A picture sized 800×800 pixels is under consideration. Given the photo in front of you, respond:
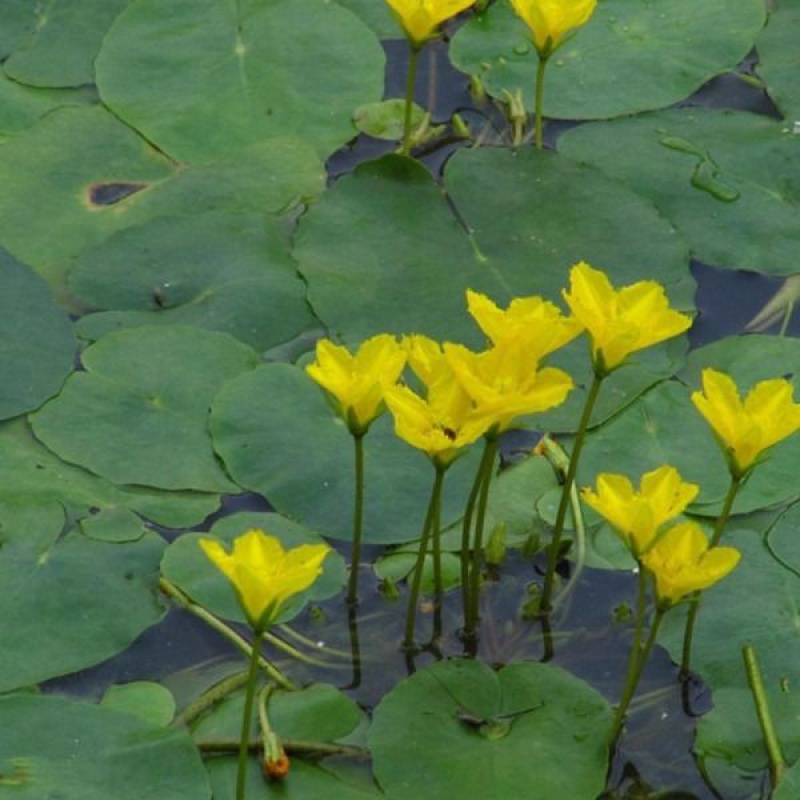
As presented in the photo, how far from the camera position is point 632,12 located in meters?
3.09

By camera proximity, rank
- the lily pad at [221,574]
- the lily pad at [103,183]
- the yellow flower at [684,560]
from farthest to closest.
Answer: the lily pad at [103,183], the lily pad at [221,574], the yellow flower at [684,560]

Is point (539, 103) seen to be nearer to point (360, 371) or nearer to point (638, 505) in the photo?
point (360, 371)

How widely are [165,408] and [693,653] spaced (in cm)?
76

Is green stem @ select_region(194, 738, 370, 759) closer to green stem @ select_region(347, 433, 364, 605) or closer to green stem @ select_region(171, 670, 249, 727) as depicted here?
green stem @ select_region(171, 670, 249, 727)

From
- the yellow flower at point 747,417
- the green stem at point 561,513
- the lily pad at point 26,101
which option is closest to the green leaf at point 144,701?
the green stem at point 561,513

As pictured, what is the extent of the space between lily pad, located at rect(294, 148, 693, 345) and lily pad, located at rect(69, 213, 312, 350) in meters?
0.05

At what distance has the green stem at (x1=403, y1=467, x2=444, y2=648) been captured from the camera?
2.02 meters

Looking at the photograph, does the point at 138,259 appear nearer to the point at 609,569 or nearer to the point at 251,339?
the point at 251,339

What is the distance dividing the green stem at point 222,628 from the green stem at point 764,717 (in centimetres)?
52

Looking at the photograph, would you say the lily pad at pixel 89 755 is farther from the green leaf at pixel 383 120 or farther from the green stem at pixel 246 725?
the green leaf at pixel 383 120

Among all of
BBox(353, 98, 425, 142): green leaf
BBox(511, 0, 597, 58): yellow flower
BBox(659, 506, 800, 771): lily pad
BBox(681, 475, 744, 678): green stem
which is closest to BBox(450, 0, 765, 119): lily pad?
BBox(353, 98, 425, 142): green leaf

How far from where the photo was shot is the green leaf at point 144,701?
2061mm

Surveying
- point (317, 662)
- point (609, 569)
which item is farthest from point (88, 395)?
point (609, 569)

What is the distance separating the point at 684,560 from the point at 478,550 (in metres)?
0.34
